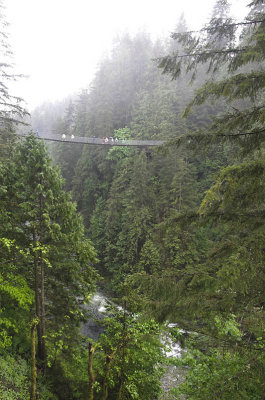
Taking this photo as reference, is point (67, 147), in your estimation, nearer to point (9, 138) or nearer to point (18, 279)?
point (9, 138)

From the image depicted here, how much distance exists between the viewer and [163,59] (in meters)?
3.88

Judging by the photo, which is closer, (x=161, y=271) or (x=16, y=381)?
(x=161, y=271)

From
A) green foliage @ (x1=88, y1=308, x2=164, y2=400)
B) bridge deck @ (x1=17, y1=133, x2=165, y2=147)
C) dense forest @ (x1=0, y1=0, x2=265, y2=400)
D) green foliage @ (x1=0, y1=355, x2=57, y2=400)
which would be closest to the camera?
dense forest @ (x1=0, y1=0, x2=265, y2=400)

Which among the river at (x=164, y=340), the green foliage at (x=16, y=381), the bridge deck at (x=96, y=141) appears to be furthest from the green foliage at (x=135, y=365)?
the bridge deck at (x=96, y=141)

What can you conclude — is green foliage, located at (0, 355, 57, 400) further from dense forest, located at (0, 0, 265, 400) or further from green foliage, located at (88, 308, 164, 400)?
green foliage, located at (88, 308, 164, 400)

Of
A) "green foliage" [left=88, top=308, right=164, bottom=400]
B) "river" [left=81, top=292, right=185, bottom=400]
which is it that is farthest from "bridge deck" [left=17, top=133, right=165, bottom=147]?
"green foliage" [left=88, top=308, right=164, bottom=400]

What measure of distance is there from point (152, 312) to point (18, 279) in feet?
15.7

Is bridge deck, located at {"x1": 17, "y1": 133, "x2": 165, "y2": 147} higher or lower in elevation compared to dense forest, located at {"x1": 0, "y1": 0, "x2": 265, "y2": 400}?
higher

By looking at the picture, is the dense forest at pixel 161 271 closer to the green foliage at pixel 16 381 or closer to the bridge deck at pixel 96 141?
the green foliage at pixel 16 381

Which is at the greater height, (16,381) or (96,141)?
(96,141)

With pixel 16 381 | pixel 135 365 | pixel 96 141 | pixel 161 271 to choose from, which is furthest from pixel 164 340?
pixel 96 141

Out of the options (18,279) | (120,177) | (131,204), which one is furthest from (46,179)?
(120,177)

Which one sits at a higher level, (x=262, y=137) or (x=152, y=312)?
(x=262, y=137)

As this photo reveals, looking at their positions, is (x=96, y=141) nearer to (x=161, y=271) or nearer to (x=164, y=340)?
(x=164, y=340)
